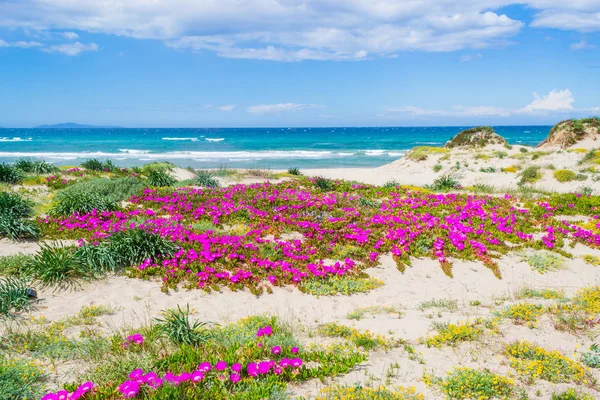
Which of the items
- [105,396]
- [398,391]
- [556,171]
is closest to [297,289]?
[398,391]

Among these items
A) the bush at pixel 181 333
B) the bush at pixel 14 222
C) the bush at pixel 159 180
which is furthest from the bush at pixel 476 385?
the bush at pixel 159 180

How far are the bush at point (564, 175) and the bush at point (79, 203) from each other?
20901mm

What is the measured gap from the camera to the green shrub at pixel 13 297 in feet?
21.2

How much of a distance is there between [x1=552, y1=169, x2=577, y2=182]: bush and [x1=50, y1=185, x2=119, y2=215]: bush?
20.9 metres

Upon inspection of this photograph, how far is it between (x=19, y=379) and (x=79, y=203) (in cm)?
847

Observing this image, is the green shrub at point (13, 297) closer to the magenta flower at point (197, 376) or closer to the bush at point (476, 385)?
the magenta flower at point (197, 376)

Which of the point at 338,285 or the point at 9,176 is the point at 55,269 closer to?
the point at 338,285

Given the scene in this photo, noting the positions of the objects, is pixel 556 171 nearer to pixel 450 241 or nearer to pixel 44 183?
pixel 450 241

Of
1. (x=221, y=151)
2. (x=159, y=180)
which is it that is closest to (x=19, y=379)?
(x=159, y=180)

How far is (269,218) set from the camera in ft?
40.2

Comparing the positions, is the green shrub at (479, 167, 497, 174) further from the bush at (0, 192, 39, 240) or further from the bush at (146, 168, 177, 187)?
the bush at (0, 192, 39, 240)

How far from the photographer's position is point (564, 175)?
20.8 metres

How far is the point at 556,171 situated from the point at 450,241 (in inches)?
578

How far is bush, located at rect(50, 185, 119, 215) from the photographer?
38.8 ft
